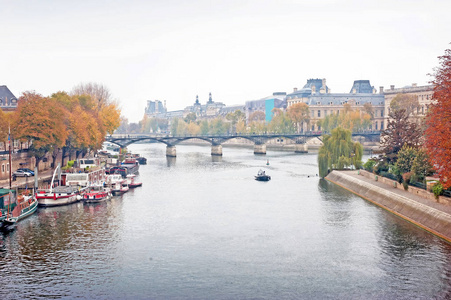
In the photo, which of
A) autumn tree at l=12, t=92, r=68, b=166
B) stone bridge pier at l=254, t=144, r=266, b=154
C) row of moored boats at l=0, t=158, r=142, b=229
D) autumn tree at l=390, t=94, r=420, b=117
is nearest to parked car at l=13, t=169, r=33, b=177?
autumn tree at l=12, t=92, r=68, b=166

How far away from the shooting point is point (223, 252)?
4322cm

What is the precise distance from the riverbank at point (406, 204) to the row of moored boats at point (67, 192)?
1375 inches

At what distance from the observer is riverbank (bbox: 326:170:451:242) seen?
4644 cm

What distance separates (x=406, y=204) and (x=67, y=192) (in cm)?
4185

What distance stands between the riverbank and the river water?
1.22 metres

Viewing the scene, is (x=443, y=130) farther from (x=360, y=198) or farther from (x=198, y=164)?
(x=198, y=164)

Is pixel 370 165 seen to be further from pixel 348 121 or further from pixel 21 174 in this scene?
pixel 348 121

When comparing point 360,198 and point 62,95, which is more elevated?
point 62,95

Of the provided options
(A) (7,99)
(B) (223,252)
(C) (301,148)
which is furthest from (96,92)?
(B) (223,252)

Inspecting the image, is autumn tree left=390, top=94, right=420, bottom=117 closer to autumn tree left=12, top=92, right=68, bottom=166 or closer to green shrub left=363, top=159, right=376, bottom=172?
green shrub left=363, top=159, right=376, bottom=172

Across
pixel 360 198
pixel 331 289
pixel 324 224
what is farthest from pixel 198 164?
pixel 331 289

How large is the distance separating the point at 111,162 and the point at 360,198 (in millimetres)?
63648

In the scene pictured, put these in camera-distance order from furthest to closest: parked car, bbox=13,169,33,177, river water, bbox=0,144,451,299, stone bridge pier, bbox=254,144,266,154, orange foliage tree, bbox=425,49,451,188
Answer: stone bridge pier, bbox=254,144,266,154 < parked car, bbox=13,169,33,177 < orange foliage tree, bbox=425,49,451,188 < river water, bbox=0,144,451,299

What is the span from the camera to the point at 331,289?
3478 centimetres
